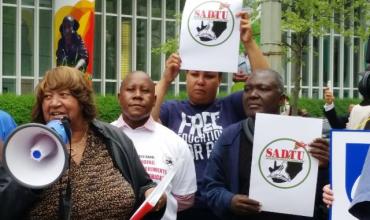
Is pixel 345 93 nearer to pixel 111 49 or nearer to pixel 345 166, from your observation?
pixel 111 49

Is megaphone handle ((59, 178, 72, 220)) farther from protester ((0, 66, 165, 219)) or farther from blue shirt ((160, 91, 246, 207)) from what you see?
blue shirt ((160, 91, 246, 207))

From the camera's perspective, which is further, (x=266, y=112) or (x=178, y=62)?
(x=178, y=62)

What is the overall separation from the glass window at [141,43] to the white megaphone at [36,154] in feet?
81.1

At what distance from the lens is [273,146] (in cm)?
464

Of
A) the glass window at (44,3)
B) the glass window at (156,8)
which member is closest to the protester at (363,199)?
the glass window at (44,3)

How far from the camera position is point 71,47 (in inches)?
891

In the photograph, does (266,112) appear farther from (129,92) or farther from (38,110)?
(38,110)

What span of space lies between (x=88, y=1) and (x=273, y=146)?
1898 cm

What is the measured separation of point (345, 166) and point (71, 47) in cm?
1930

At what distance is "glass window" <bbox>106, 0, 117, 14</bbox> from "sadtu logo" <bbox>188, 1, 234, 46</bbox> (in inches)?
864

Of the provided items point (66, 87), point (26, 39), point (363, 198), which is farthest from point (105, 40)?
point (363, 198)

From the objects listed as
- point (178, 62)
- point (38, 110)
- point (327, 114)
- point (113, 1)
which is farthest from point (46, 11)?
point (38, 110)

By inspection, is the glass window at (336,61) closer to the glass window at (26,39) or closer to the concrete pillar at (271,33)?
the glass window at (26,39)

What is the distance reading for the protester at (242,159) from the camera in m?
4.60
